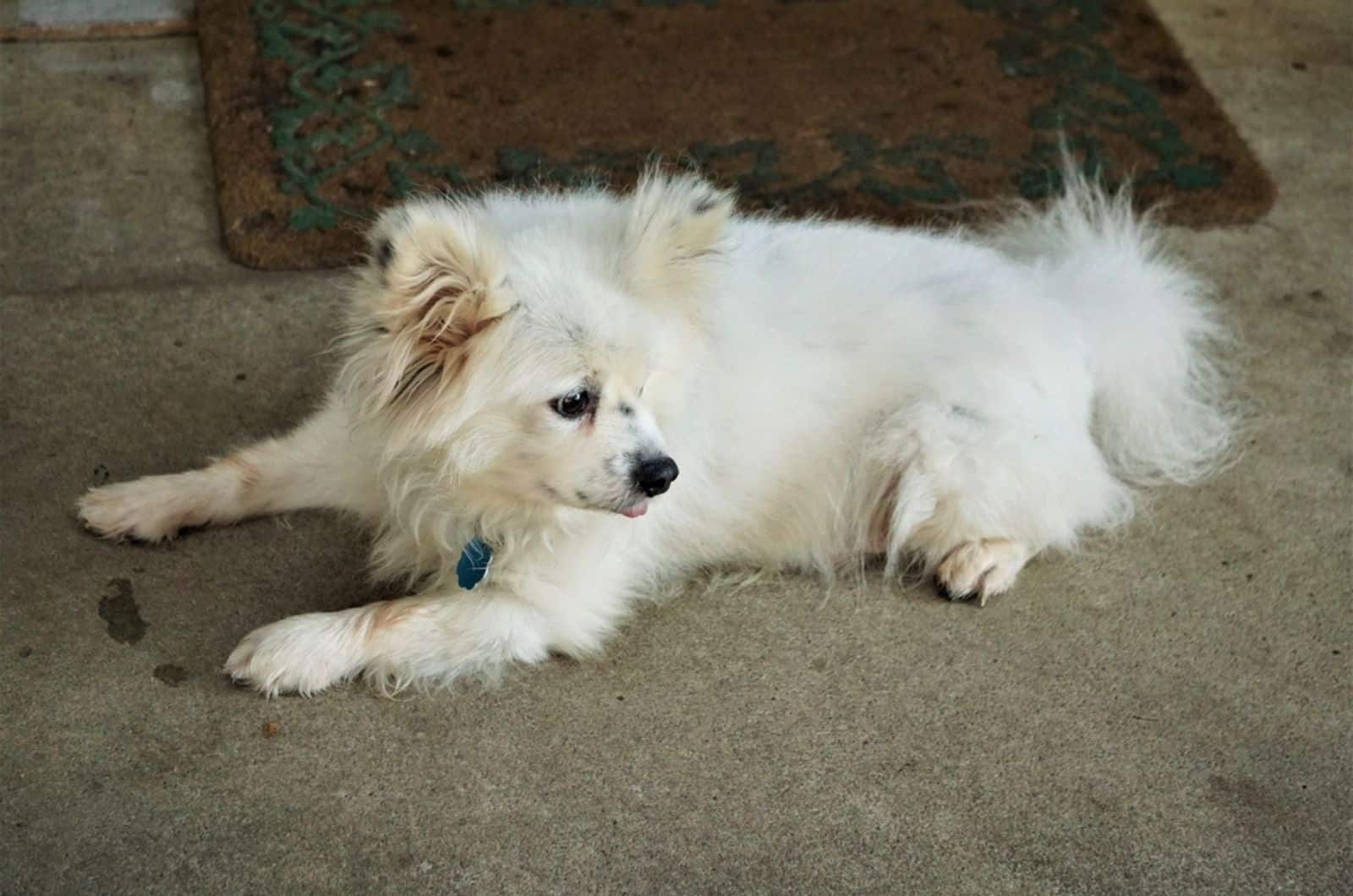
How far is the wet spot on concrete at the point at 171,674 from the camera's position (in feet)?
8.73

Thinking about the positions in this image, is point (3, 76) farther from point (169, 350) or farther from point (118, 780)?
point (118, 780)

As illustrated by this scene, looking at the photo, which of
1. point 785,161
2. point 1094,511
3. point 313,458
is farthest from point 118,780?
point 785,161

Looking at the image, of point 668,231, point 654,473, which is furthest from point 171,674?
point 668,231

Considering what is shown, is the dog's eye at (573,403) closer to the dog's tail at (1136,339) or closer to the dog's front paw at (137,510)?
the dog's front paw at (137,510)

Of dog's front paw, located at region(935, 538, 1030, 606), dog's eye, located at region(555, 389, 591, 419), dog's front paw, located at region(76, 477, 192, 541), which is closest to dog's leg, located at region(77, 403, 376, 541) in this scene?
dog's front paw, located at region(76, 477, 192, 541)

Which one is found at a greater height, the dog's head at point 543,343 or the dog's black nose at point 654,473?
the dog's head at point 543,343

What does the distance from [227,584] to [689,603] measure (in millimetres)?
967

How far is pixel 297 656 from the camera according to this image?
8.67 ft

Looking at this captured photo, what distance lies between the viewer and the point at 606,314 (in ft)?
8.11

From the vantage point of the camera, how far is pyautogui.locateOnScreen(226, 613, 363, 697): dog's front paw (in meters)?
2.63

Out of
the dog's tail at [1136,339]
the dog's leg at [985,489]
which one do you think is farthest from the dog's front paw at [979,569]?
the dog's tail at [1136,339]

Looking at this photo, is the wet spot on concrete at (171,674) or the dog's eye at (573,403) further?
the wet spot on concrete at (171,674)

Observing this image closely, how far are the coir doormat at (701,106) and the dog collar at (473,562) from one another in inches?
52.9

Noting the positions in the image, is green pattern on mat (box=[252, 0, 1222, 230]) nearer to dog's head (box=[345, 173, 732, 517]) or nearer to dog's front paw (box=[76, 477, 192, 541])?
dog's front paw (box=[76, 477, 192, 541])
